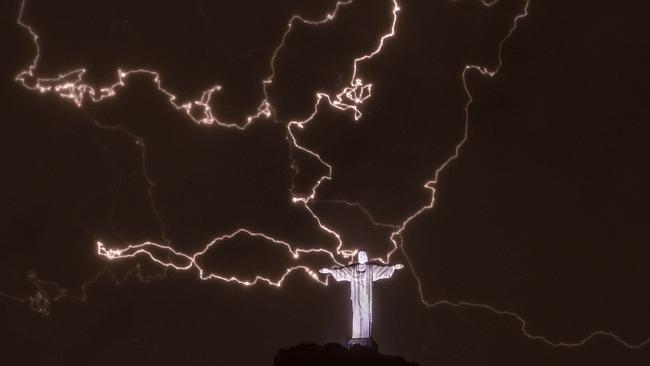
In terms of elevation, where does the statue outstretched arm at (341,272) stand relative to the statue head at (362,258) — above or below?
below

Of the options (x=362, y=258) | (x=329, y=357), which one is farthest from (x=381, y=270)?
(x=329, y=357)

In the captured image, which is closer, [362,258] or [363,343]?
[363,343]

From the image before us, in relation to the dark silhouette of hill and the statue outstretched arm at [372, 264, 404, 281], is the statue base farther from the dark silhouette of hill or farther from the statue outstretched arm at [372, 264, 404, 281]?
the statue outstretched arm at [372, 264, 404, 281]

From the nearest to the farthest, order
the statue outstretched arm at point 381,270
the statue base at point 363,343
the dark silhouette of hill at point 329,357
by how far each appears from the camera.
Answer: the dark silhouette of hill at point 329,357 → the statue base at point 363,343 → the statue outstretched arm at point 381,270

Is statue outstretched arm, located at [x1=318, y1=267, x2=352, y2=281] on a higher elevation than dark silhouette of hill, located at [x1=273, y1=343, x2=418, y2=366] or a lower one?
higher

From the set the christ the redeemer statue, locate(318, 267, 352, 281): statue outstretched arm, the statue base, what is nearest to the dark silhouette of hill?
the statue base

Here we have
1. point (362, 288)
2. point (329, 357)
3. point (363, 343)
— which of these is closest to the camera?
point (329, 357)

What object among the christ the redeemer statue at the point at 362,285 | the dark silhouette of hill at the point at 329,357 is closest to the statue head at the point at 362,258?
the christ the redeemer statue at the point at 362,285

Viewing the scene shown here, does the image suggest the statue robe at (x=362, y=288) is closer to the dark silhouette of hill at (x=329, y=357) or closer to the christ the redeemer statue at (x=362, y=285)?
the christ the redeemer statue at (x=362, y=285)

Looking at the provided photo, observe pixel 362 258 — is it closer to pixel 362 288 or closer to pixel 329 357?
pixel 362 288
